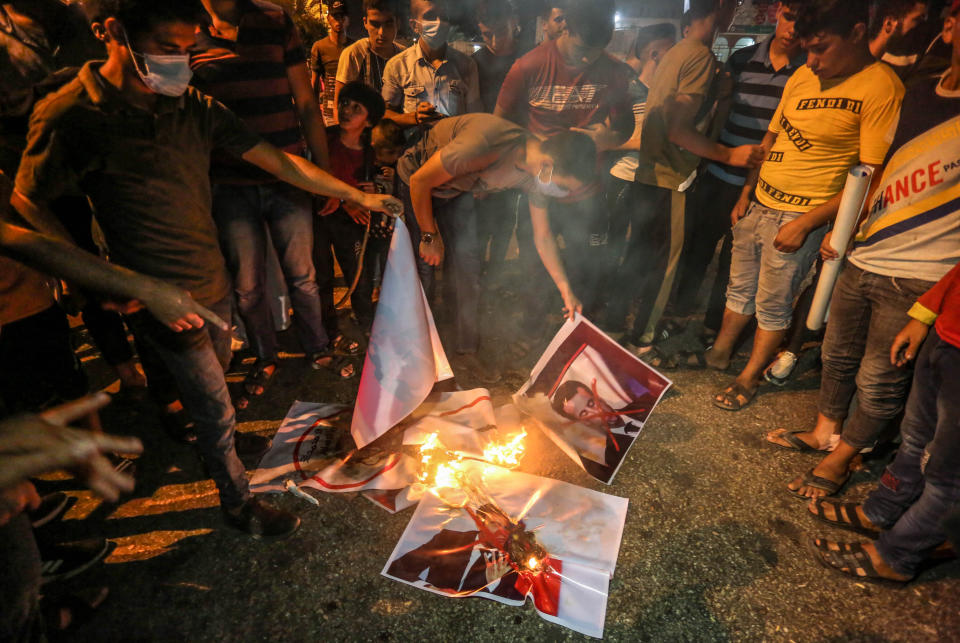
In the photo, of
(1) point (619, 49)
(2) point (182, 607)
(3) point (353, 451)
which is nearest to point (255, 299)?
(3) point (353, 451)

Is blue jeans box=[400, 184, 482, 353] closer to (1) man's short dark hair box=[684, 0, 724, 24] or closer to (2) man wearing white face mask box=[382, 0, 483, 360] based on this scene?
(2) man wearing white face mask box=[382, 0, 483, 360]

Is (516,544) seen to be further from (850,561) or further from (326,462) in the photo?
(850,561)

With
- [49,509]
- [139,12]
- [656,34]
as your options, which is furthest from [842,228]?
[656,34]

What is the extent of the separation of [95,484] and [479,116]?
2711 millimetres

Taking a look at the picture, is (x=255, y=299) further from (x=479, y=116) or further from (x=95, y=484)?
(x=95, y=484)

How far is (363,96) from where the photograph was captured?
3.48 meters

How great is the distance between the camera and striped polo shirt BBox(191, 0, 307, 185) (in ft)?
9.38

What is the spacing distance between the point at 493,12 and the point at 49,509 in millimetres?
5474

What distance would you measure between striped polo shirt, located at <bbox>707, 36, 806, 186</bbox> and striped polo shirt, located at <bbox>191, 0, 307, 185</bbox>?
320 cm

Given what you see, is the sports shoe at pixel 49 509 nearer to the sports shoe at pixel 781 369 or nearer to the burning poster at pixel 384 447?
the burning poster at pixel 384 447

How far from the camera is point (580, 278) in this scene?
442cm

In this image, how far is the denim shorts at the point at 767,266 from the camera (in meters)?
3.20

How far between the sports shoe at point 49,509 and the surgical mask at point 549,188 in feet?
11.0

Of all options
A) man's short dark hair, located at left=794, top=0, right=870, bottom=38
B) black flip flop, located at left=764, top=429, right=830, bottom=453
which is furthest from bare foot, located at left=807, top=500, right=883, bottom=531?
man's short dark hair, located at left=794, top=0, right=870, bottom=38
